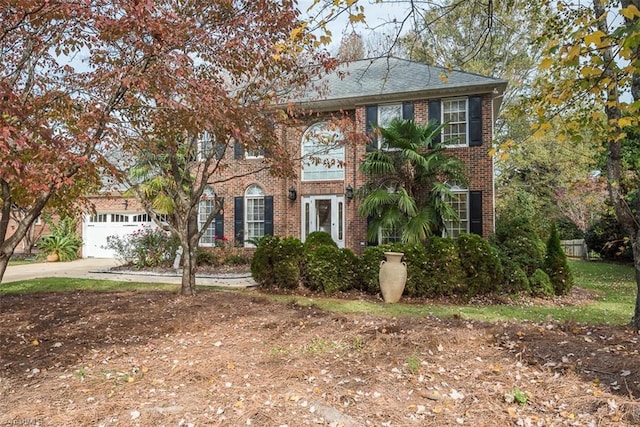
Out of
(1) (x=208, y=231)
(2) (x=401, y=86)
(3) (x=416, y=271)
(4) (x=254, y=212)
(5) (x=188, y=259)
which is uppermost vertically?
(2) (x=401, y=86)

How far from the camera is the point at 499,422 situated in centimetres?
296

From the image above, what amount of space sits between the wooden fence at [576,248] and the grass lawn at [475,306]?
9401 mm

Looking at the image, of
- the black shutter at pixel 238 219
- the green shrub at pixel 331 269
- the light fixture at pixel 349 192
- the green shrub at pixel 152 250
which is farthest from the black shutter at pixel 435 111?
the green shrub at pixel 152 250

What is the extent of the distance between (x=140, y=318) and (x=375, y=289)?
4451 mm

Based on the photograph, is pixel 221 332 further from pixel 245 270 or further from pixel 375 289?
pixel 245 270

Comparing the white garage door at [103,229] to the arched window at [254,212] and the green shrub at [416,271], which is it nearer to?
the arched window at [254,212]

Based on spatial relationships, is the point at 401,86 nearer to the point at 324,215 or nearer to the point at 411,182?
the point at 411,182

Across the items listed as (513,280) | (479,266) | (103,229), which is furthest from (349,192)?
(103,229)

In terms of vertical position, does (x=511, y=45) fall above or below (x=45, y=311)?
above

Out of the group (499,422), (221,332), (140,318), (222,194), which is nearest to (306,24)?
(499,422)

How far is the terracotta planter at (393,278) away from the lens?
308 inches

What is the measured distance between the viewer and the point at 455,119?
1243 centimetres

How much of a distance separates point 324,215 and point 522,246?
6.71 metres

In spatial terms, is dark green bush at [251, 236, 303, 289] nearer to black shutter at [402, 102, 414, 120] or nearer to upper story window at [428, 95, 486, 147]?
upper story window at [428, 95, 486, 147]
